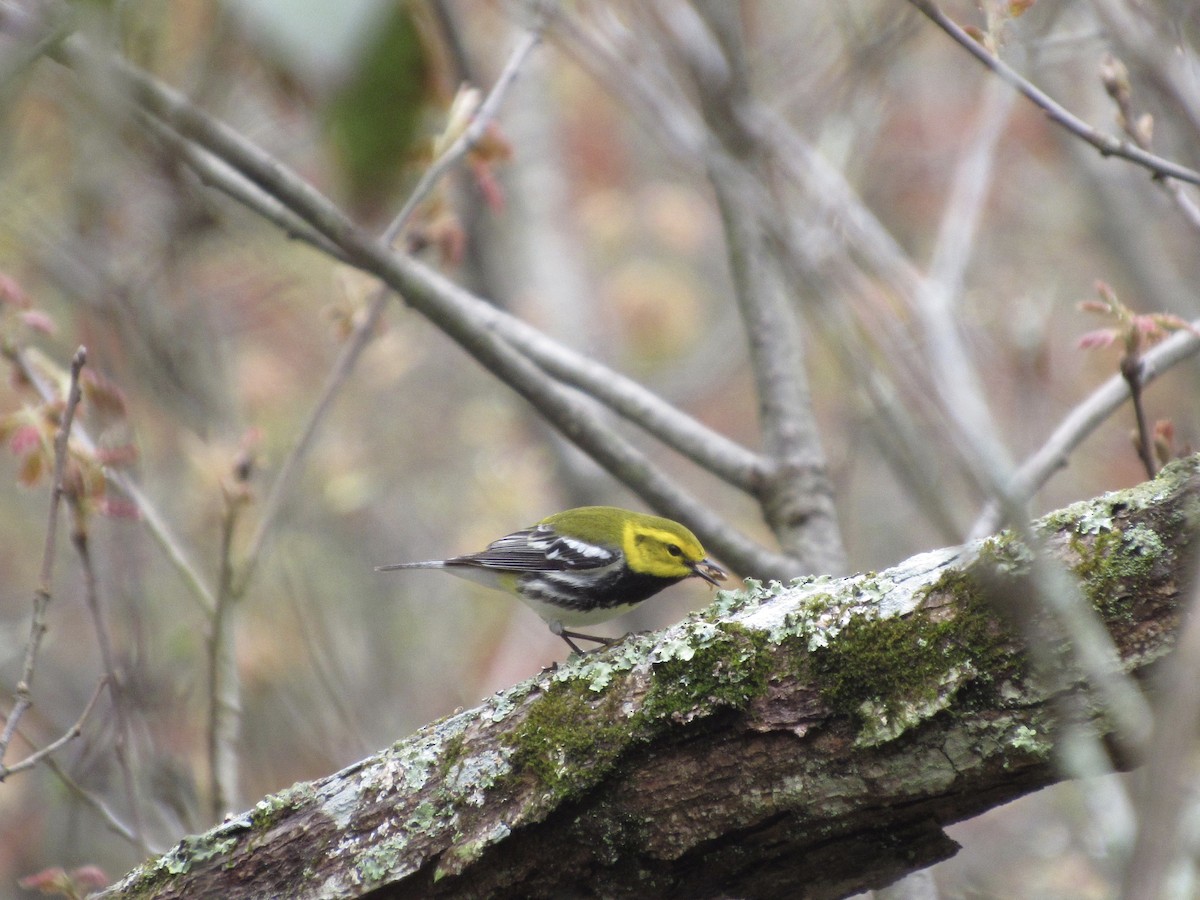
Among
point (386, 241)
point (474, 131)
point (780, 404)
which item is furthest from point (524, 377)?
point (780, 404)

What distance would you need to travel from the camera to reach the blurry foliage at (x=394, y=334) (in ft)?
9.20

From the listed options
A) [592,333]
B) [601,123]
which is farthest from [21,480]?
[601,123]

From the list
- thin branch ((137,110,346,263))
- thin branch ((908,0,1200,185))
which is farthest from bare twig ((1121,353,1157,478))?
thin branch ((137,110,346,263))

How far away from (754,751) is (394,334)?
7573 millimetres

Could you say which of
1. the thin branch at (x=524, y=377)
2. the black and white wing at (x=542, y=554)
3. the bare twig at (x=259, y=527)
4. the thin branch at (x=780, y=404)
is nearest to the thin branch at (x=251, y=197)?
the bare twig at (x=259, y=527)

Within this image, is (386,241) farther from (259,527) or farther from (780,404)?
(780,404)

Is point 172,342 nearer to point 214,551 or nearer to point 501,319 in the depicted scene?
point 501,319

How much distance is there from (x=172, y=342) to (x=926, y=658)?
10.4ft

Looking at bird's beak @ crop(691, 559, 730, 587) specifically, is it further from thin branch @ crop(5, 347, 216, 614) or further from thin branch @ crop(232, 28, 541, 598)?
thin branch @ crop(5, 347, 216, 614)

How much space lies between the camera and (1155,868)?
0.77 metres

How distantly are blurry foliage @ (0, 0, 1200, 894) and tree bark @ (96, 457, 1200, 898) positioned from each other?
343 millimetres

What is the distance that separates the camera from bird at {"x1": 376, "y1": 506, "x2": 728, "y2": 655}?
158 inches

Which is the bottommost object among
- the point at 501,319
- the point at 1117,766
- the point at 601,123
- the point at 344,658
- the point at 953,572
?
the point at 1117,766

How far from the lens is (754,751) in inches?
90.4
